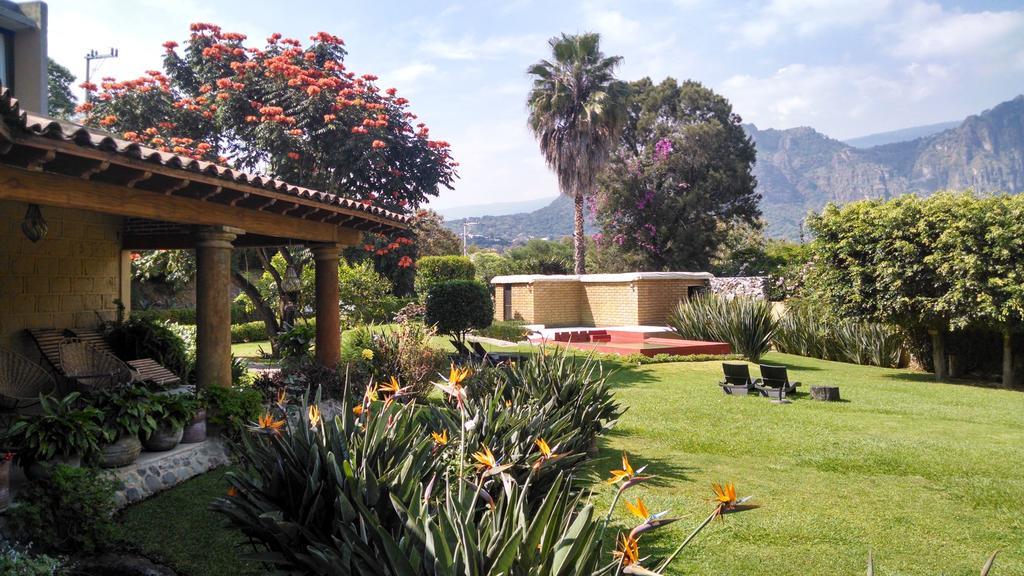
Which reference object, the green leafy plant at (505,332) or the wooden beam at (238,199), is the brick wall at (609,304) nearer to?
the green leafy plant at (505,332)

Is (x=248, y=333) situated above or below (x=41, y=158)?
below

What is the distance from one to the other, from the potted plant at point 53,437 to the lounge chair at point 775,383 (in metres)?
9.95

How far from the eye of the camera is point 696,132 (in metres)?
37.5

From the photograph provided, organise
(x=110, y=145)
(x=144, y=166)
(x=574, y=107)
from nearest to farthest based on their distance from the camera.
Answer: (x=110, y=145) → (x=144, y=166) → (x=574, y=107)

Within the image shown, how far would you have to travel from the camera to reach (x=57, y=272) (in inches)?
343

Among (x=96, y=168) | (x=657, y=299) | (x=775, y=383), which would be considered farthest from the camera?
(x=657, y=299)

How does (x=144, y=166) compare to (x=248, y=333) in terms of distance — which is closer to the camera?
(x=144, y=166)

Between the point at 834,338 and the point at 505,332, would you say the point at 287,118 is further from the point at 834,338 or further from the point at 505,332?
the point at 834,338

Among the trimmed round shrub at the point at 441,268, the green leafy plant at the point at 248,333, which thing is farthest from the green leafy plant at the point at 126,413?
the trimmed round shrub at the point at 441,268

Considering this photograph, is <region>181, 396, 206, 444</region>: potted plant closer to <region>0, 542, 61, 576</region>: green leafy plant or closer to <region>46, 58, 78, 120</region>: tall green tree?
<region>0, 542, 61, 576</region>: green leafy plant

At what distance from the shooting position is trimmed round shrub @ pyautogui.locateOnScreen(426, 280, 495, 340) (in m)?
16.3

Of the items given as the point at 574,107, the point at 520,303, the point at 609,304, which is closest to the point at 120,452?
the point at 609,304

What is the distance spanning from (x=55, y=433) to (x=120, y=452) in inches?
22.7

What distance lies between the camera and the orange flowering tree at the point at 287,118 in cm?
1564
